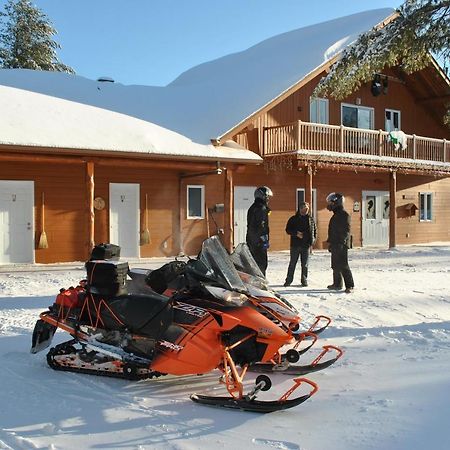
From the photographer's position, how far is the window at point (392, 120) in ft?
66.2

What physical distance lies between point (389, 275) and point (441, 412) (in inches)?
292

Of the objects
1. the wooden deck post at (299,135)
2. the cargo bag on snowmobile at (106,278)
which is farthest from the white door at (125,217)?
the cargo bag on snowmobile at (106,278)

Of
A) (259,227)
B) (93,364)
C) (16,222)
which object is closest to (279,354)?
(93,364)

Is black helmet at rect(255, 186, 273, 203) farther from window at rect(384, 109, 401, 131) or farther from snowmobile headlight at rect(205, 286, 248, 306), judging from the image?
window at rect(384, 109, 401, 131)

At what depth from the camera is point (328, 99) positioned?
18547mm

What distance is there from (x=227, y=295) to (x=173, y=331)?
47 centimetres

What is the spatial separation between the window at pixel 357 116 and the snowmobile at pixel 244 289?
15.3 meters

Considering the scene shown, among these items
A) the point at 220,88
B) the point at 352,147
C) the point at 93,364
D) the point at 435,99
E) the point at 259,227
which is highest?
the point at 435,99

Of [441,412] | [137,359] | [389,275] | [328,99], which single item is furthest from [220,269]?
[328,99]

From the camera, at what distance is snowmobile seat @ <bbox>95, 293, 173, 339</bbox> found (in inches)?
161

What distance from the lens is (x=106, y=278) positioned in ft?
14.5

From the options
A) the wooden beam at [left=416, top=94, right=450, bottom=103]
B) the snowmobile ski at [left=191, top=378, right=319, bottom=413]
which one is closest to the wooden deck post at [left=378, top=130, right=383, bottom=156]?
the wooden beam at [left=416, top=94, right=450, bottom=103]

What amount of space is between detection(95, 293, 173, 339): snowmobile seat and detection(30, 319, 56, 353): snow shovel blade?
0.60m

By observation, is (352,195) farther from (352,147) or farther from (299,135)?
(299,135)
